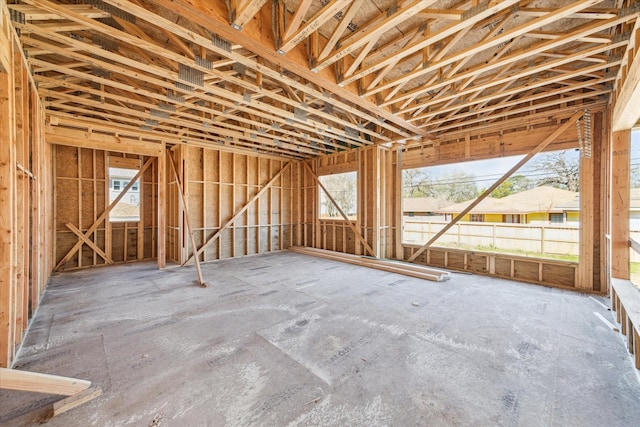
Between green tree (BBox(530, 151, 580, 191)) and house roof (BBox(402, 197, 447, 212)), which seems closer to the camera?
green tree (BBox(530, 151, 580, 191))

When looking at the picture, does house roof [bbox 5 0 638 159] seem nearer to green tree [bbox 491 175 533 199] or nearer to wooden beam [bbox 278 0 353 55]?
wooden beam [bbox 278 0 353 55]

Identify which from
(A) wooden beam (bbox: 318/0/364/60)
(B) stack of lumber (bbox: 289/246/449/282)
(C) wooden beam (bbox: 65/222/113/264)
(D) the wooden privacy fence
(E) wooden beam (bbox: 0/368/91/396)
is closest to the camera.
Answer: (E) wooden beam (bbox: 0/368/91/396)

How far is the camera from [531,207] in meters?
9.68

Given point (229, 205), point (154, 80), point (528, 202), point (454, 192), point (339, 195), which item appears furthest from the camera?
point (339, 195)

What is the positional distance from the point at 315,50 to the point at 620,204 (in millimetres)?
5189

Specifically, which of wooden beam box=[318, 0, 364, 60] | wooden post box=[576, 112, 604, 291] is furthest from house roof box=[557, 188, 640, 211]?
wooden beam box=[318, 0, 364, 60]

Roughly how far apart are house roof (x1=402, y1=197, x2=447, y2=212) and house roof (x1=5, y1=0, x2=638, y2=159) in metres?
6.68

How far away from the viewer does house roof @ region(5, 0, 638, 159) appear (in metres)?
2.62

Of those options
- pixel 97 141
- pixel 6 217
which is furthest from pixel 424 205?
pixel 6 217

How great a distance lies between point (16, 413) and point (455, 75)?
6.06 meters

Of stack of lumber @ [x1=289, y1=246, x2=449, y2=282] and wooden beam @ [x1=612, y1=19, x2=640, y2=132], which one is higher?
wooden beam @ [x1=612, y1=19, x2=640, y2=132]

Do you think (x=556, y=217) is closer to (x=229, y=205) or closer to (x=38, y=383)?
(x=229, y=205)

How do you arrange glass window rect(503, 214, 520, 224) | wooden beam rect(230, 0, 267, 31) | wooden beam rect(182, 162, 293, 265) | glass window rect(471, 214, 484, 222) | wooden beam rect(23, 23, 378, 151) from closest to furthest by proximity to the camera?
wooden beam rect(230, 0, 267, 31) < wooden beam rect(23, 23, 378, 151) < wooden beam rect(182, 162, 293, 265) < glass window rect(503, 214, 520, 224) < glass window rect(471, 214, 484, 222)

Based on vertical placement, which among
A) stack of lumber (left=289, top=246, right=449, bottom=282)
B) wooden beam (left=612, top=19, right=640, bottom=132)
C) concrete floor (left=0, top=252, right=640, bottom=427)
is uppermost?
wooden beam (left=612, top=19, right=640, bottom=132)
